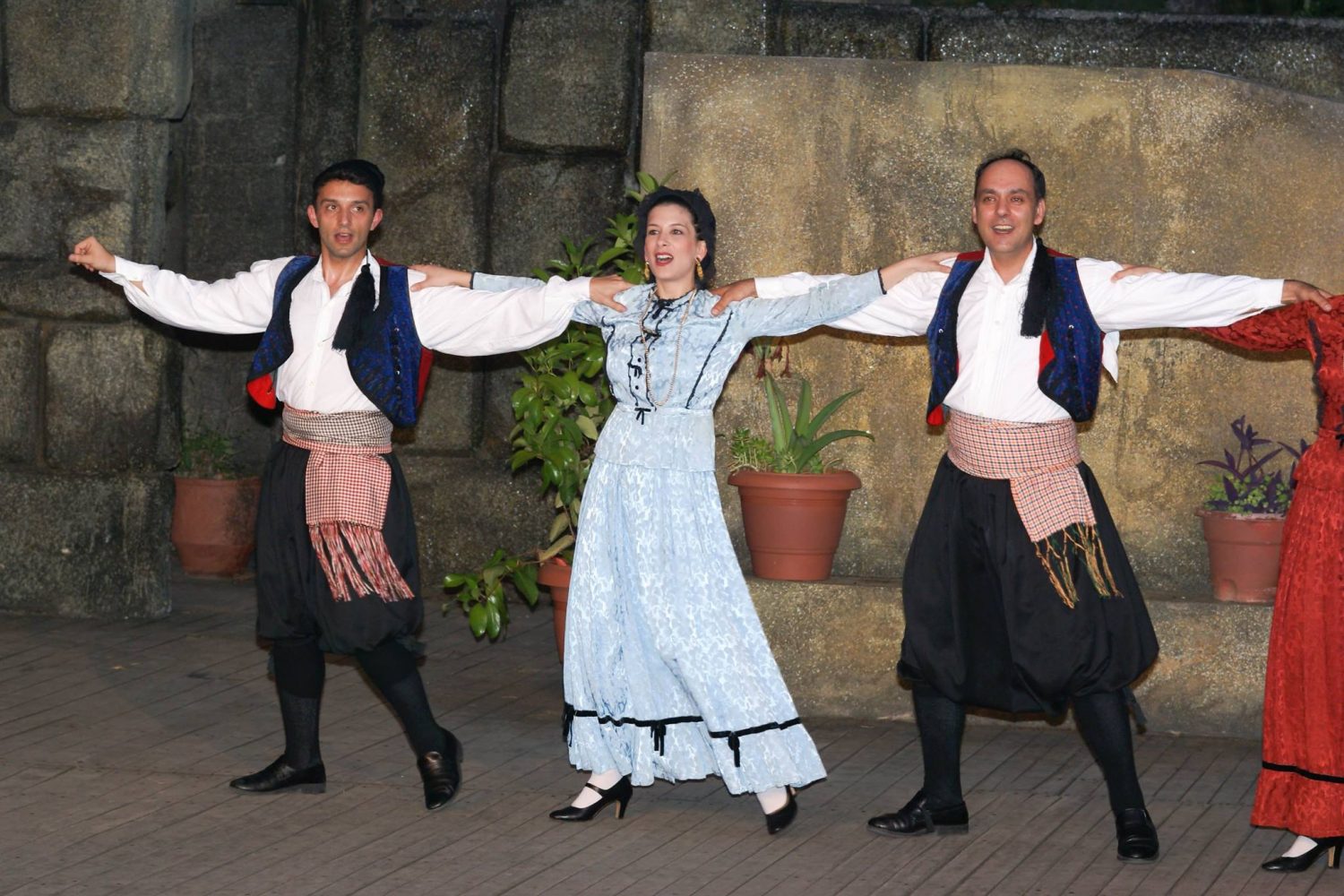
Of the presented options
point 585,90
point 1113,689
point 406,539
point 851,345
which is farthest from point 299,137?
point 1113,689

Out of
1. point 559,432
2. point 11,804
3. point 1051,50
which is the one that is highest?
point 1051,50

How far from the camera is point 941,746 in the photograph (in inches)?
211

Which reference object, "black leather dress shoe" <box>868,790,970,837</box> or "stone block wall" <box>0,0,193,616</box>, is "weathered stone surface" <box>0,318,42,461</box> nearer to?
"stone block wall" <box>0,0,193,616</box>

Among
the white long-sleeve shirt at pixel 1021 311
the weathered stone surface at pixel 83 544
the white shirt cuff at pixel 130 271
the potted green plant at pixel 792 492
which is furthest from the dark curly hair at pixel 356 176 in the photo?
the weathered stone surface at pixel 83 544

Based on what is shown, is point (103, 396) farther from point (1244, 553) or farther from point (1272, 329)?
point (1272, 329)

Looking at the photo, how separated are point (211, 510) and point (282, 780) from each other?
148 inches

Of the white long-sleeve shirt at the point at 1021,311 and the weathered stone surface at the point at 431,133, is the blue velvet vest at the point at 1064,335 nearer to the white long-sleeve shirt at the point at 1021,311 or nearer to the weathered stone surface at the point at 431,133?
the white long-sleeve shirt at the point at 1021,311

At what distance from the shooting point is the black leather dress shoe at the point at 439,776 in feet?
18.1

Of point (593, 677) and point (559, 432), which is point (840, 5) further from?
point (593, 677)

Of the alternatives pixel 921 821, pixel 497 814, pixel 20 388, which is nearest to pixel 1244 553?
pixel 921 821

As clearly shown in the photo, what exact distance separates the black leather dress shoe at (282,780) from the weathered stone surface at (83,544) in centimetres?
285

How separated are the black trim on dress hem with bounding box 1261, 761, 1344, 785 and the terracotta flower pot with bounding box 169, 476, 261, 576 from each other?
5.50m

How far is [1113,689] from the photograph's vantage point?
17.0 feet

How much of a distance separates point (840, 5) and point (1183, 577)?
2.92m
